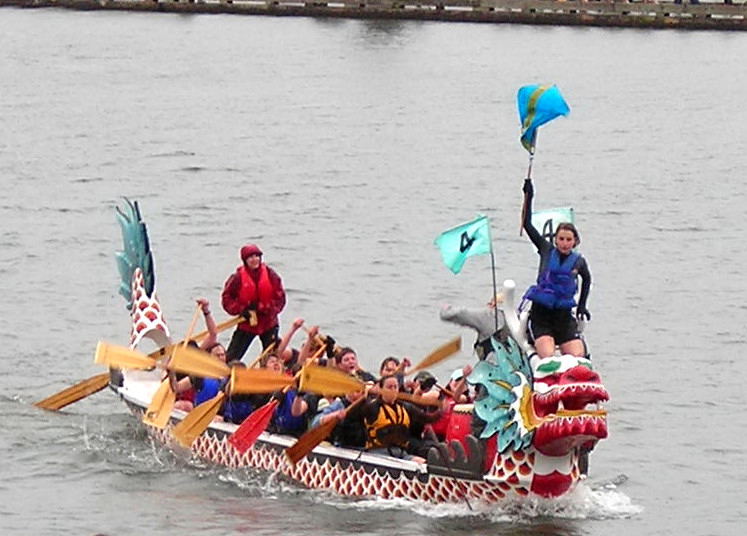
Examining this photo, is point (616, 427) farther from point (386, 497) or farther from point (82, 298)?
point (82, 298)

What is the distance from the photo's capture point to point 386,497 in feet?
61.4

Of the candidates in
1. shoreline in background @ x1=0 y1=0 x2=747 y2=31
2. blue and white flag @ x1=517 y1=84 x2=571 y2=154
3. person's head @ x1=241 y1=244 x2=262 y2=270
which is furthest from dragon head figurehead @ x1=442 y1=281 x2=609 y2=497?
shoreline in background @ x1=0 y1=0 x2=747 y2=31

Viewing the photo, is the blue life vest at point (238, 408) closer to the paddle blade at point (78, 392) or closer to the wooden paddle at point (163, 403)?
the wooden paddle at point (163, 403)

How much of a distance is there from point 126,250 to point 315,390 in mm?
4918

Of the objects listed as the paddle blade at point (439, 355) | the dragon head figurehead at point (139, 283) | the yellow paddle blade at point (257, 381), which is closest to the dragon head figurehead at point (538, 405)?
the paddle blade at point (439, 355)

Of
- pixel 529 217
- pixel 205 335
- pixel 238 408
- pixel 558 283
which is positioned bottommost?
pixel 238 408

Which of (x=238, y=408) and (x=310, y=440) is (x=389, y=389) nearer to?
(x=310, y=440)

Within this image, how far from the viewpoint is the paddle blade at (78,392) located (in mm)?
22000

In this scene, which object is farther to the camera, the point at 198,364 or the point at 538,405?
the point at 198,364

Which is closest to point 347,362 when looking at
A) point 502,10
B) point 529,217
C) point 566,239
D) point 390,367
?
point 390,367

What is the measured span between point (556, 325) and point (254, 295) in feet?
12.4

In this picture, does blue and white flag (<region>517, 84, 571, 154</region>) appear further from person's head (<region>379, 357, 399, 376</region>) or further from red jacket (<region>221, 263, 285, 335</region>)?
red jacket (<region>221, 263, 285, 335</region>)

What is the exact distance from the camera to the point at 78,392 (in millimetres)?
22016

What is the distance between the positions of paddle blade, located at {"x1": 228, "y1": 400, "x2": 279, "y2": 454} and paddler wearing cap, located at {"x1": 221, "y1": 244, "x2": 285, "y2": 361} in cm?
143
